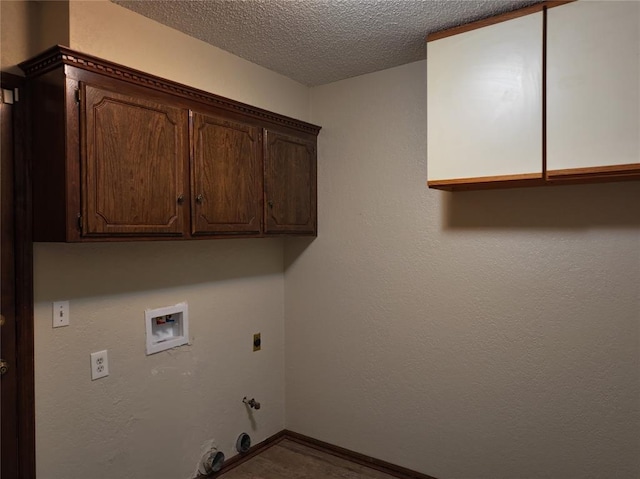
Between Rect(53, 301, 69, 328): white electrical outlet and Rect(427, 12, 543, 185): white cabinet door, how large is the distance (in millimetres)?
1844

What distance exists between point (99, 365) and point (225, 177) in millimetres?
1117

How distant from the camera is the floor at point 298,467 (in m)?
2.62

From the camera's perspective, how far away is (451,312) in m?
2.48

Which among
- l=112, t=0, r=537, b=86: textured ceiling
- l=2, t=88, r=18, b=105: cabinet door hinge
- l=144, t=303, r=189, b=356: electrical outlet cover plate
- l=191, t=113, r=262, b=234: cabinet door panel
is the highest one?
l=112, t=0, r=537, b=86: textured ceiling

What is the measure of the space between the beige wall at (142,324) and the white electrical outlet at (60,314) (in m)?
0.03

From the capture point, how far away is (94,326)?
6.73 ft

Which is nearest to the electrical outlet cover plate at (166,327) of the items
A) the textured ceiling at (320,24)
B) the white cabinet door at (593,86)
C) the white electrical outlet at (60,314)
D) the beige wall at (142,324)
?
the beige wall at (142,324)

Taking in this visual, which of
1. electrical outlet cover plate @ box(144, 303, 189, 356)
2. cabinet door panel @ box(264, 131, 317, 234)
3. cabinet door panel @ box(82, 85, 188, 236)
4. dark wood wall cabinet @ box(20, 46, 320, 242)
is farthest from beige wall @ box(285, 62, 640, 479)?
cabinet door panel @ box(82, 85, 188, 236)

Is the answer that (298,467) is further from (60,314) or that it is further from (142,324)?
(60,314)

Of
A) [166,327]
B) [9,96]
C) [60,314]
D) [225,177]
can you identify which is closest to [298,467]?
[166,327]

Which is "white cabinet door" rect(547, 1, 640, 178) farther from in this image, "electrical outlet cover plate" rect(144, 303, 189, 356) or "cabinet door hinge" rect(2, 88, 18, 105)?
"cabinet door hinge" rect(2, 88, 18, 105)

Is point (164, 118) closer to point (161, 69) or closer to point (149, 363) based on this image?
point (161, 69)

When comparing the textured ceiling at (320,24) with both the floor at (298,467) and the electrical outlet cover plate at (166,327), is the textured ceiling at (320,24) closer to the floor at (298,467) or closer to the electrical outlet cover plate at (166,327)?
the electrical outlet cover plate at (166,327)

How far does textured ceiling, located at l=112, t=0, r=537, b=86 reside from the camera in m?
1.95
